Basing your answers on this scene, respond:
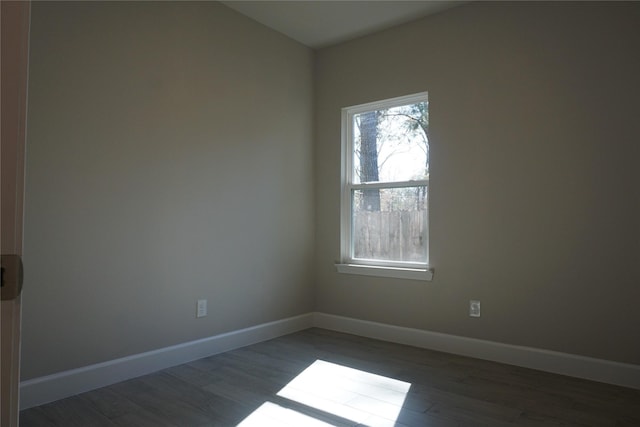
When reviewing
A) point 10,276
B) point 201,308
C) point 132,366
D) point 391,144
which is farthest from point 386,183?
point 10,276

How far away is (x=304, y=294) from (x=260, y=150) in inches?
59.8

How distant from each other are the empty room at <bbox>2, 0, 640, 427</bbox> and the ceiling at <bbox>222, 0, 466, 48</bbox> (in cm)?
3

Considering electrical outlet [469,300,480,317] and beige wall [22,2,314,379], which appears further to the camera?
electrical outlet [469,300,480,317]

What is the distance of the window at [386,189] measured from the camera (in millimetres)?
3836

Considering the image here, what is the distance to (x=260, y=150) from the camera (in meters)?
3.90

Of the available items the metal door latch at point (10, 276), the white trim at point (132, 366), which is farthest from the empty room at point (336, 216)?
the metal door latch at point (10, 276)

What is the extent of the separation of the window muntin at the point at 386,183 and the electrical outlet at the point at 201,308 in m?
1.49

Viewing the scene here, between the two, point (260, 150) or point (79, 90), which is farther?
point (260, 150)

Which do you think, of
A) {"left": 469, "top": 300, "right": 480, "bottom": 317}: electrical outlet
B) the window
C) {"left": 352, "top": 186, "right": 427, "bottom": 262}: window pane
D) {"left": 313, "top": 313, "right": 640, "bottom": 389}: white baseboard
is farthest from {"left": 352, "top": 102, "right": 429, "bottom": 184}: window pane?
{"left": 313, "top": 313, "right": 640, "bottom": 389}: white baseboard

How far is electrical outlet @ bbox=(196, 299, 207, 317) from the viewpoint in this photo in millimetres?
3336

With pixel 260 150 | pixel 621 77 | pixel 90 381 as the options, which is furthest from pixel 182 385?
pixel 621 77

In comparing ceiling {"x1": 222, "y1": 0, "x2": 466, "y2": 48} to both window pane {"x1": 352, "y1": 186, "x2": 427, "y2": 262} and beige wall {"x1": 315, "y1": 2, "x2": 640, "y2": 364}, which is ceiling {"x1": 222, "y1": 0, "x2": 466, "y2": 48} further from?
window pane {"x1": 352, "y1": 186, "x2": 427, "y2": 262}

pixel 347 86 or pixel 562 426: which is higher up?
pixel 347 86

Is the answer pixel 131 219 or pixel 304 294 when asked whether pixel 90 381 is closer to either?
pixel 131 219
